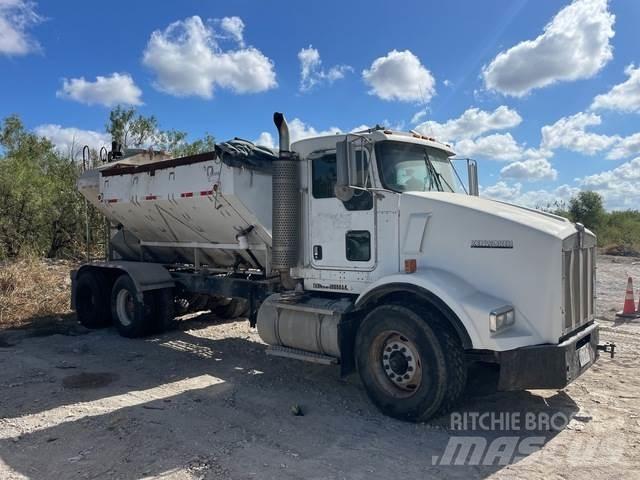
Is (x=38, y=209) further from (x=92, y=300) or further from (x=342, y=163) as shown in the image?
(x=342, y=163)

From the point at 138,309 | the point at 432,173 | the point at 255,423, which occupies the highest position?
the point at 432,173

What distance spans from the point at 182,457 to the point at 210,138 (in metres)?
21.2

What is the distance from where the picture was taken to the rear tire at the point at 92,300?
937cm

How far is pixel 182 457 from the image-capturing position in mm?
4230

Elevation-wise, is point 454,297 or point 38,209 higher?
point 38,209

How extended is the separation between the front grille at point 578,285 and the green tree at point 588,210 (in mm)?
32026

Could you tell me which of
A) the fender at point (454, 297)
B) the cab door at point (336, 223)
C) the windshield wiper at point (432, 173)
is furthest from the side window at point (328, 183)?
the fender at point (454, 297)

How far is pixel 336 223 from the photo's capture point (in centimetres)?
604

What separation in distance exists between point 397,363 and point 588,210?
34506mm

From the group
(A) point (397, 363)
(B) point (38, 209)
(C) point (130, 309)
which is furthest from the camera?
(B) point (38, 209)

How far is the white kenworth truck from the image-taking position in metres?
4.65

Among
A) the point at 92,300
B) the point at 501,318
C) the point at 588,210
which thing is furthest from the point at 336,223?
the point at 588,210

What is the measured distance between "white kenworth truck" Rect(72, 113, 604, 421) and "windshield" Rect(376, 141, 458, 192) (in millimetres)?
→ 17

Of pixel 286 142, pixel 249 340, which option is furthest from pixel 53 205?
pixel 286 142
